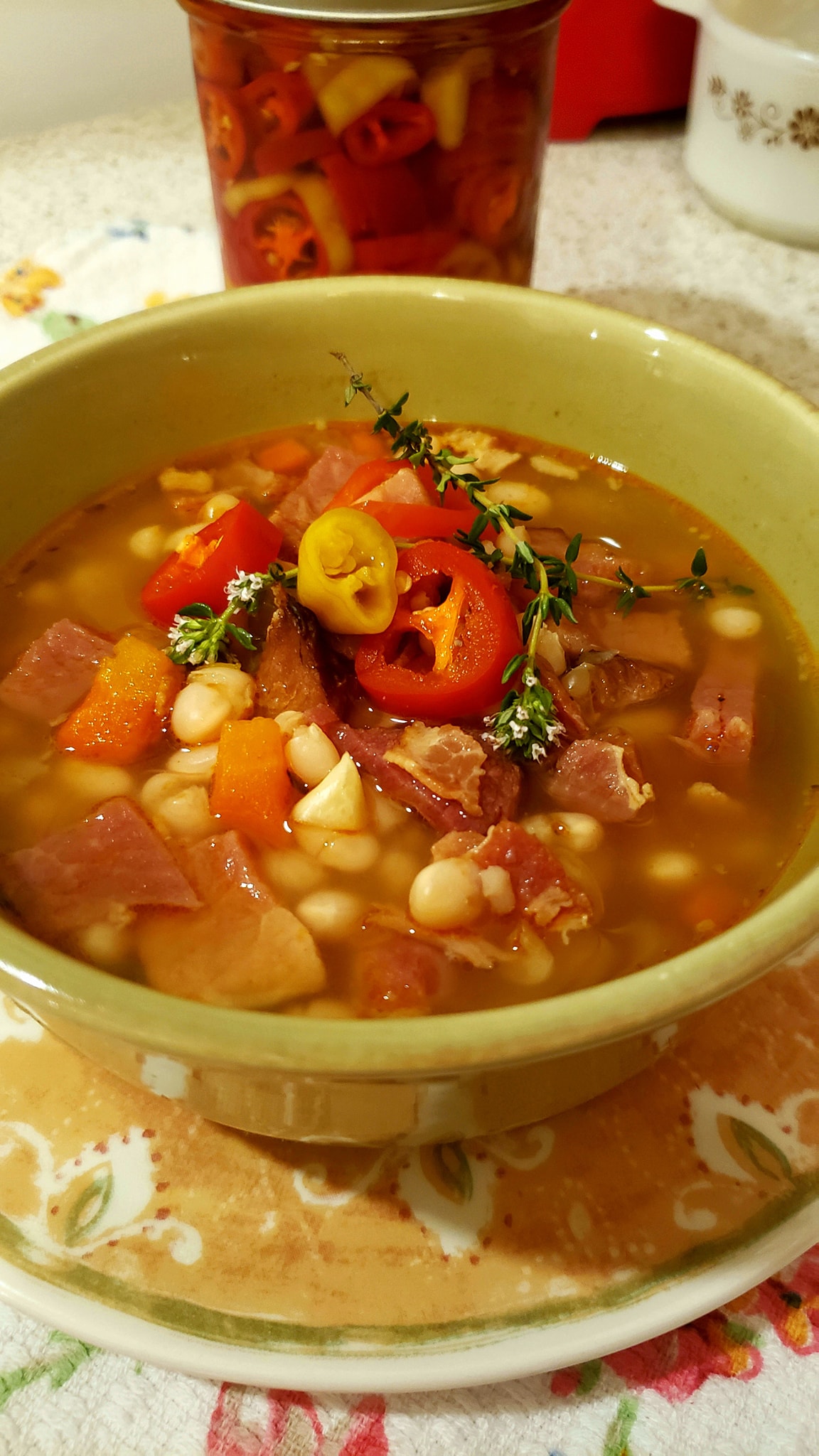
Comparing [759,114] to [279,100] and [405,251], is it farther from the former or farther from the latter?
[279,100]

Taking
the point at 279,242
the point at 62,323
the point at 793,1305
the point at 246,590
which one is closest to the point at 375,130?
the point at 279,242

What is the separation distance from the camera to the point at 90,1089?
1.22 meters

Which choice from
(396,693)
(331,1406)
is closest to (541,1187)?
(331,1406)

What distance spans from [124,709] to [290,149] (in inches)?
39.5

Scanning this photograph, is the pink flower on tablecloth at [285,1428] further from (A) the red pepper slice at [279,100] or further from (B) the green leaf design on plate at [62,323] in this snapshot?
(B) the green leaf design on plate at [62,323]

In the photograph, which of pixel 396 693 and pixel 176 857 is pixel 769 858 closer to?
pixel 396 693

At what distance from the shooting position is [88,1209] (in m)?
1.12

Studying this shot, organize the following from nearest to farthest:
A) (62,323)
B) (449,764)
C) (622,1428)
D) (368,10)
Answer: (622,1428) → (449,764) → (368,10) → (62,323)

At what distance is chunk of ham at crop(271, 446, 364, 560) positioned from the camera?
A: 1712 millimetres

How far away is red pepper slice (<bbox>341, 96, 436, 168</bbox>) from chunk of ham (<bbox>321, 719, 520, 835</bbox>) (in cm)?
98

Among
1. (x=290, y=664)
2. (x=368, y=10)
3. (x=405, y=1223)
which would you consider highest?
(x=368, y=10)

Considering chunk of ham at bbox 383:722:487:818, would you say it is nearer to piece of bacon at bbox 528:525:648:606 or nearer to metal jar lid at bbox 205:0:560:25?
piece of bacon at bbox 528:525:648:606

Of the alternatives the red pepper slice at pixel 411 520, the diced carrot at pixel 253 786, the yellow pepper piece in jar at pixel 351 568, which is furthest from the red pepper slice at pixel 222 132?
the diced carrot at pixel 253 786

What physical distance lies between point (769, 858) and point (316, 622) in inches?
24.3
